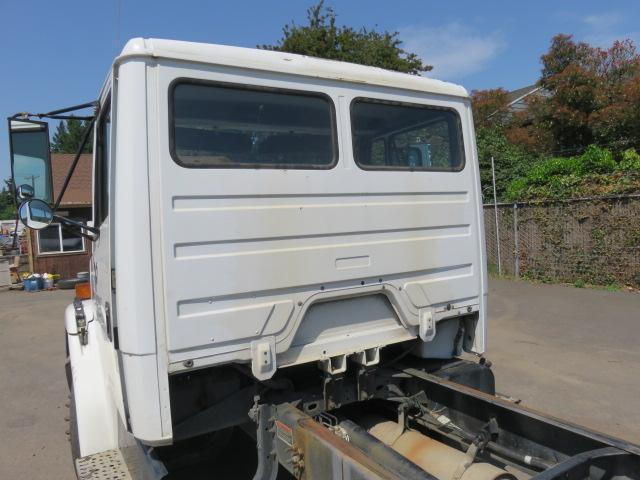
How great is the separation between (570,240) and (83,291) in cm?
984

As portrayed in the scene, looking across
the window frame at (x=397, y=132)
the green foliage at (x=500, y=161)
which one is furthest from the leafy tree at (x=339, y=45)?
the window frame at (x=397, y=132)

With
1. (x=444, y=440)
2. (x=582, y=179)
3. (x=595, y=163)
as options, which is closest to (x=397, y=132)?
(x=444, y=440)

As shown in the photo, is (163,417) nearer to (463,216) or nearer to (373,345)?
(373,345)

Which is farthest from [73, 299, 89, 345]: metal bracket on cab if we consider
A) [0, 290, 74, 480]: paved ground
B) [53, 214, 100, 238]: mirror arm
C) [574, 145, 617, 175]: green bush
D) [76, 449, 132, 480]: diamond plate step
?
[574, 145, 617, 175]: green bush

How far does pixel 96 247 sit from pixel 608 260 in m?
9.95

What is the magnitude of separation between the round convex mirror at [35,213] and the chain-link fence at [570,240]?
10.1 meters

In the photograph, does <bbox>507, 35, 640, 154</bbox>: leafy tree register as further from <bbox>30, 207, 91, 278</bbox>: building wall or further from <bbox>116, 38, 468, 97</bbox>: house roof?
<bbox>30, 207, 91, 278</bbox>: building wall

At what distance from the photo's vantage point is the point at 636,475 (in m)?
2.21

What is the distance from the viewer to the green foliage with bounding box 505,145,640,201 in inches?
404

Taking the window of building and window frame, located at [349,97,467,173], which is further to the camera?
the window of building

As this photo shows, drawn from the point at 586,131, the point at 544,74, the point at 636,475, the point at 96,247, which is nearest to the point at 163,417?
the point at 96,247

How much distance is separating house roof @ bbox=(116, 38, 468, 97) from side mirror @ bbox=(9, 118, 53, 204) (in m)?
0.90

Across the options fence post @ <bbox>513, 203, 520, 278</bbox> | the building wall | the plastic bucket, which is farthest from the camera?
the building wall

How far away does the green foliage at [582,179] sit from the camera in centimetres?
1026
